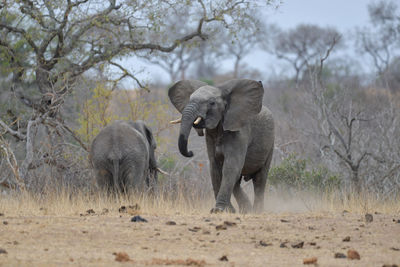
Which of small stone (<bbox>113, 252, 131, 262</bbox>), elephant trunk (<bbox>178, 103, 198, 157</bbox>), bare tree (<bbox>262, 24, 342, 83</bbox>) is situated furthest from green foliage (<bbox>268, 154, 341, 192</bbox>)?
bare tree (<bbox>262, 24, 342, 83</bbox>)

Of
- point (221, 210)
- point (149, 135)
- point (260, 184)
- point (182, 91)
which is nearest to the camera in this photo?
point (221, 210)

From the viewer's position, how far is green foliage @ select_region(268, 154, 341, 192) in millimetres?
13844

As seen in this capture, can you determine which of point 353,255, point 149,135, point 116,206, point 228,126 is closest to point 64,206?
point 116,206

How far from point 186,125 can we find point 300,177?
5340mm

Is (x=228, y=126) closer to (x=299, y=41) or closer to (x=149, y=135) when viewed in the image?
(x=149, y=135)

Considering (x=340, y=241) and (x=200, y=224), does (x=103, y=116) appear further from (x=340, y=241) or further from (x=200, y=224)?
(x=340, y=241)

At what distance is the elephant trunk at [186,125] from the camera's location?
8891 mm

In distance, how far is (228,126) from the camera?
32.0 ft

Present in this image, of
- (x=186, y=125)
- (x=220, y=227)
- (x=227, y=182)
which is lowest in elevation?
(x=220, y=227)

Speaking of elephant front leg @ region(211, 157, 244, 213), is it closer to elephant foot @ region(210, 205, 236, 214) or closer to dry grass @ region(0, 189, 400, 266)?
elephant foot @ region(210, 205, 236, 214)

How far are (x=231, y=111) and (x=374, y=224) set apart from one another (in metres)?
2.77

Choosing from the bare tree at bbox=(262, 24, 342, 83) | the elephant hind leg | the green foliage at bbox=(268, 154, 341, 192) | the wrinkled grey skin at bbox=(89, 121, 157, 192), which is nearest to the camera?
the elephant hind leg

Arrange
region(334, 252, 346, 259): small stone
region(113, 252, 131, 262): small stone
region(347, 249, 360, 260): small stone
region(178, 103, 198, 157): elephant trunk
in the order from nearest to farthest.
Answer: region(113, 252, 131, 262): small stone < region(347, 249, 360, 260): small stone < region(334, 252, 346, 259): small stone < region(178, 103, 198, 157): elephant trunk

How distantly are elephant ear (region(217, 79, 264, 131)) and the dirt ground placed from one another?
186cm
